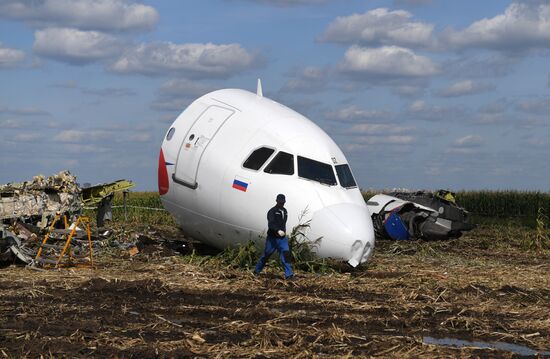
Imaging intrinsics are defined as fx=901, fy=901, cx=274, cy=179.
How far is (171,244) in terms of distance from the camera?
24844 mm

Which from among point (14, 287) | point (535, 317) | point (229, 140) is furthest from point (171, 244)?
point (535, 317)

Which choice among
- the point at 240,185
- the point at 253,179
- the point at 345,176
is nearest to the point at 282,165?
the point at 253,179

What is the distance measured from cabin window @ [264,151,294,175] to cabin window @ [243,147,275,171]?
7.1 inches

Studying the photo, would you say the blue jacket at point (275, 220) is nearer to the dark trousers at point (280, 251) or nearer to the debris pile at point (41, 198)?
the dark trousers at point (280, 251)

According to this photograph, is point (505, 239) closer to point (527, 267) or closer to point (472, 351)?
point (527, 267)

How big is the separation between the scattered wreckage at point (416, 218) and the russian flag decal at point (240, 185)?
11416 mm

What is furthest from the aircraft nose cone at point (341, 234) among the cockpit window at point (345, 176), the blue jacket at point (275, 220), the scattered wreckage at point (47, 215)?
the scattered wreckage at point (47, 215)

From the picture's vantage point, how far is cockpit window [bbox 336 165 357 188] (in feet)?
63.8

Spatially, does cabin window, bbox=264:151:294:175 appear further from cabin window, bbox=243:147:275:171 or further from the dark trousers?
the dark trousers

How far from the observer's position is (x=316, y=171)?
19156 millimetres

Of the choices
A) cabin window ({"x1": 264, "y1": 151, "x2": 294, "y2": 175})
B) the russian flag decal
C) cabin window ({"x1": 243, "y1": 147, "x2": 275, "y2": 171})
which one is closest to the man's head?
cabin window ({"x1": 264, "y1": 151, "x2": 294, "y2": 175})

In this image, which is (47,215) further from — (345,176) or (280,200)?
(345,176)

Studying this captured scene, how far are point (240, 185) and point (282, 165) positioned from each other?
0.99 meters

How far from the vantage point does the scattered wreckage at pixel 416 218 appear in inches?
1172
